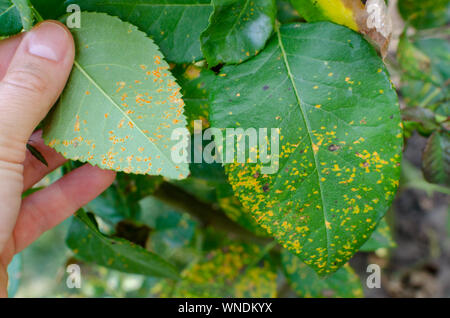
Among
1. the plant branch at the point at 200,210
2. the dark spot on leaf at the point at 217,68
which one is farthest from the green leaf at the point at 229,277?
A: the dark spot on leaf at the point at 217,68

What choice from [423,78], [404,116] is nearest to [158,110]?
[404,116]

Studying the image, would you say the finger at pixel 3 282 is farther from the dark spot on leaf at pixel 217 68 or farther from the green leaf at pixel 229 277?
the dark spot on leaf at pixel 217 68

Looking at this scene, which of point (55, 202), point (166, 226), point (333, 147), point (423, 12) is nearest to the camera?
point (333, 147)

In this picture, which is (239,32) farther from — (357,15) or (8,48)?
(8,48)

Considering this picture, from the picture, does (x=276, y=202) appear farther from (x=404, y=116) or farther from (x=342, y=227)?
(x=404, y=116)
